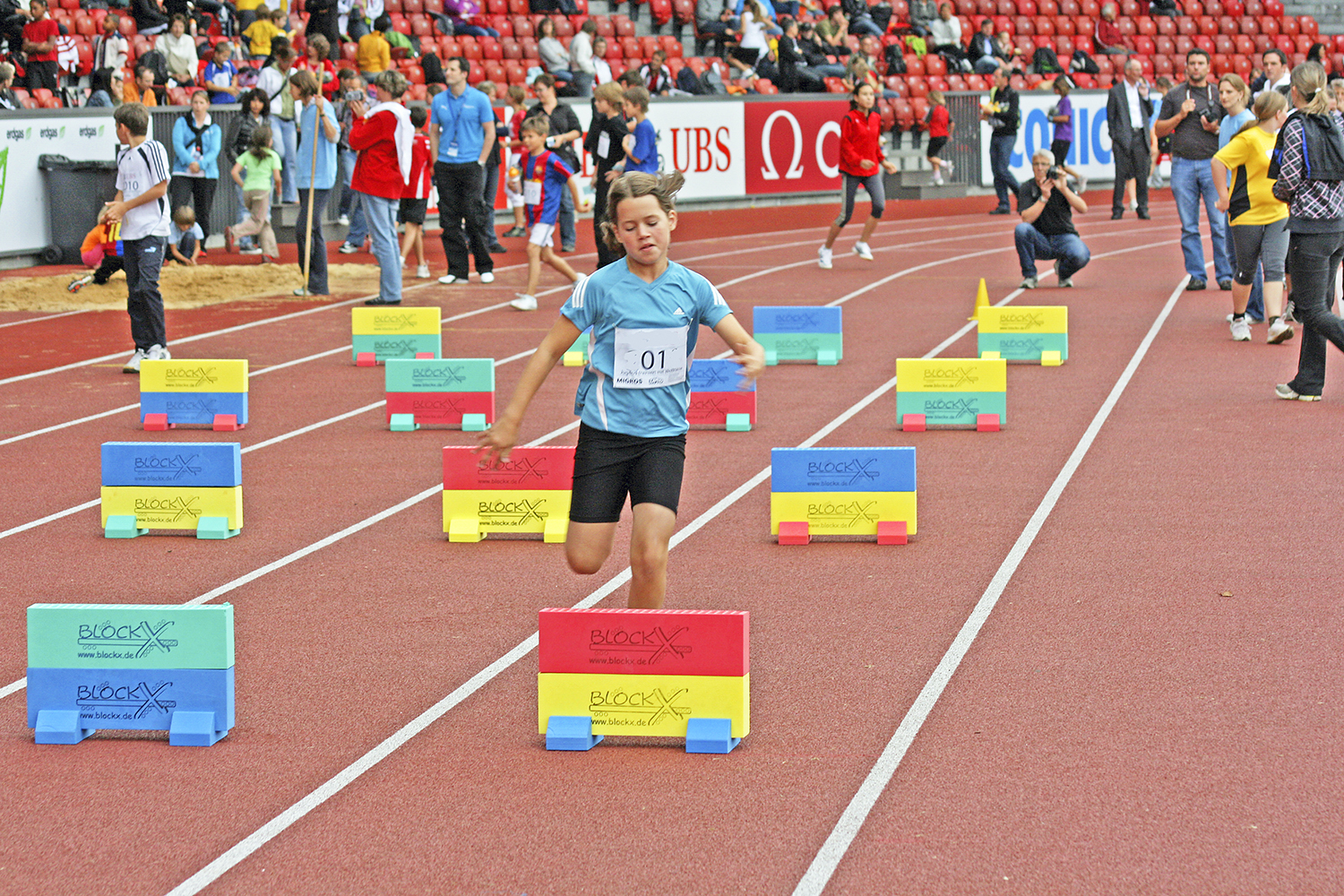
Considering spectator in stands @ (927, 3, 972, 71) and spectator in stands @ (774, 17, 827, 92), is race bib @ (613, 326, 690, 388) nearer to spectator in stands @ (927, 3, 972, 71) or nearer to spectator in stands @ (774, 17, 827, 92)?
spectator in stands @ (774, 17, 827, 92)

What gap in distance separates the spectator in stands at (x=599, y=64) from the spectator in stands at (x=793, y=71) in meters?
3.87

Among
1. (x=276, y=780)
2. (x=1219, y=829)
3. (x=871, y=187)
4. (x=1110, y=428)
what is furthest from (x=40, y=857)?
(x=871, y=187)

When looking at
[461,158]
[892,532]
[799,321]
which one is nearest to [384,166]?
[461,158]

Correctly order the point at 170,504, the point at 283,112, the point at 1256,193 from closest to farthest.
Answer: the point at 170,504 → the point at 1256,193 → the point at 283,112

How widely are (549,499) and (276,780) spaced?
10.8 ft

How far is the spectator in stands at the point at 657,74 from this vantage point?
27.9 meters

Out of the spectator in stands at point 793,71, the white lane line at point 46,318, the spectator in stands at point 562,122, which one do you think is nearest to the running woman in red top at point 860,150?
the spectator in stands at point 562,122

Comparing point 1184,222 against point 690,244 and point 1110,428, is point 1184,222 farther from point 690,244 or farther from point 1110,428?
point 690,244

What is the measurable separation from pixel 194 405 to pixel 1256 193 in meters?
7.57

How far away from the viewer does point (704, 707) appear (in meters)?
5.23

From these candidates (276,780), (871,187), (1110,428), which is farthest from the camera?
(871,187)

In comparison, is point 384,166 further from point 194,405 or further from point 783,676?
point 783,676

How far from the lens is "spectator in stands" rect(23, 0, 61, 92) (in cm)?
2162

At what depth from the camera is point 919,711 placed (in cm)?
556
